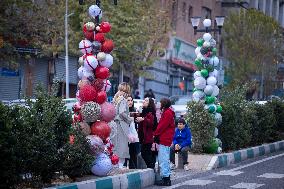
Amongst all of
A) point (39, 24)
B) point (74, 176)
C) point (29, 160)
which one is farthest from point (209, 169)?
point (39, 24)

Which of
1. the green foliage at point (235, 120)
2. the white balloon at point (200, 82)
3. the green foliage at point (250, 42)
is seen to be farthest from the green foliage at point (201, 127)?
the green foliage at point (250, 42)

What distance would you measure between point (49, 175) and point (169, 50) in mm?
39647

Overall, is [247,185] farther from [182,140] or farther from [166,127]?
[182,140]

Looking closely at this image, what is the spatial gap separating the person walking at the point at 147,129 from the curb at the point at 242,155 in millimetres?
2963

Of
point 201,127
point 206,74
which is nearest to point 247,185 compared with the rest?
point 201,127

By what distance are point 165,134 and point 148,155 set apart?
124 centimetres

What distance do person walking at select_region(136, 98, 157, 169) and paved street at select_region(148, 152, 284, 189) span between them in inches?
27.7

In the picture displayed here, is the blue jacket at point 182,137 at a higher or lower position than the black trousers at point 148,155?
higher

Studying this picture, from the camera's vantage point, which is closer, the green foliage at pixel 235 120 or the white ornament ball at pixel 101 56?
the white ornament ball at pixel 101 56

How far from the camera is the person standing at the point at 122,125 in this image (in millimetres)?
14492

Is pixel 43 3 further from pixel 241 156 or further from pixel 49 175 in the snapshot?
pixel 49 175

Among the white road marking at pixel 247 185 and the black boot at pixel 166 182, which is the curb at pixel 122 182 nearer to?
the black boot at pixel 166 182

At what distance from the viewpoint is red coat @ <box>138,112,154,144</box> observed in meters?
14.7

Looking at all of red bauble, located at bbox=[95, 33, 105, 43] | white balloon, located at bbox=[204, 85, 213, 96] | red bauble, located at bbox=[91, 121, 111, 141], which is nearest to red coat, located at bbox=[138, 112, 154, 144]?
red bauble, located at bbox=[91, 121, 111, 141]
